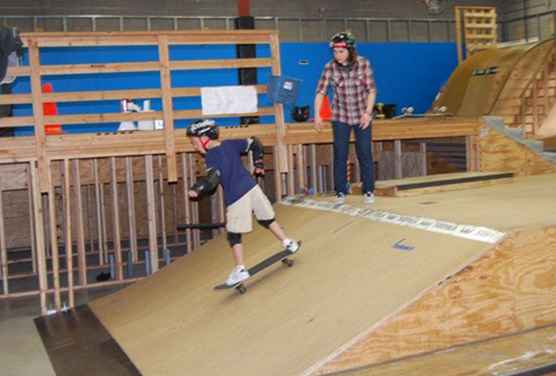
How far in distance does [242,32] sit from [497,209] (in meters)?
4.46

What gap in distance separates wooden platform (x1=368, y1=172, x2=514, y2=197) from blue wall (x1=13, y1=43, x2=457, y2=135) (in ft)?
23.1

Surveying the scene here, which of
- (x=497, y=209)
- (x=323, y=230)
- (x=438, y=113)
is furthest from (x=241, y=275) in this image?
(x=438, y=113)

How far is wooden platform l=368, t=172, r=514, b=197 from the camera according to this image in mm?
9297

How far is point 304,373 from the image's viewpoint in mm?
5191

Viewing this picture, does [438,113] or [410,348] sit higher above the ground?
[438,113]

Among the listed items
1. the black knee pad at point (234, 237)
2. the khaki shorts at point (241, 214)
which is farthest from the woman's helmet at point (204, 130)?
the black knee pad at point (234, 237)

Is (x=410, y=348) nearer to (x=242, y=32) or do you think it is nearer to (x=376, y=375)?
(x=376, y=375)

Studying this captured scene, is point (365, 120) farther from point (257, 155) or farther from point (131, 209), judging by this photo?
point (131, 209)

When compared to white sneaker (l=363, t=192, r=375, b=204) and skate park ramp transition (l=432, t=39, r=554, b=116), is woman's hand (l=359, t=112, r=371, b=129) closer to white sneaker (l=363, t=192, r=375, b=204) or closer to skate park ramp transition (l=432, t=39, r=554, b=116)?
white sneaker (l=363, t=192, r=375, b=204)

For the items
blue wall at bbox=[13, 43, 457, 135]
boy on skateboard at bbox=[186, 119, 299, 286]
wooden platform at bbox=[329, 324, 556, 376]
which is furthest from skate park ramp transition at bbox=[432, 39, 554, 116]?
wooden platform at bbox=[329, 324, 556, 376]

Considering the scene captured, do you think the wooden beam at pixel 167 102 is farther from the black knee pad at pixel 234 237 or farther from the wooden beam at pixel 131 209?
the black knee pad at pixel 234 237

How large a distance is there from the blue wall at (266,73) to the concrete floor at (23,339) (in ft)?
20.2

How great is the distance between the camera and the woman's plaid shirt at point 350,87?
8508 mm

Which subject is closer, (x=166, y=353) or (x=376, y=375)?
(x=376, y=375)
